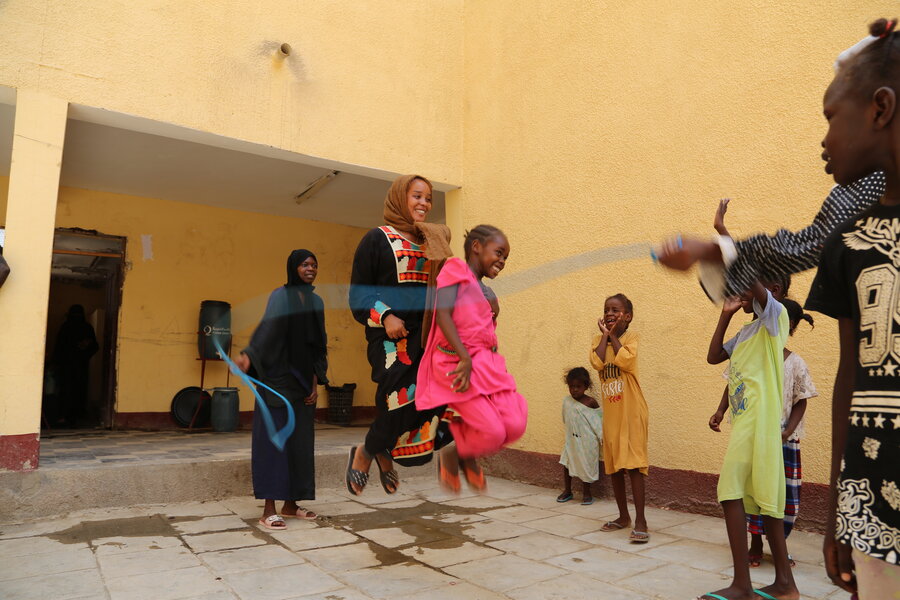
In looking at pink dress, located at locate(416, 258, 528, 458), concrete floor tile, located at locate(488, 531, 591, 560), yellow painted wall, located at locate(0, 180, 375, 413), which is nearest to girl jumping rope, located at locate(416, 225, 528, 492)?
pink dress, located at locate(416, 258, 528, 458)

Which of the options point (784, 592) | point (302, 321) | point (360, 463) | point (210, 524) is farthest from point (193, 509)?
Result: point (784, 592)

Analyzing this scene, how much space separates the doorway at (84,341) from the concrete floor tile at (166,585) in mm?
5715

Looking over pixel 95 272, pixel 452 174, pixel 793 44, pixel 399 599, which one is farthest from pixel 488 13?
pixel 95 272

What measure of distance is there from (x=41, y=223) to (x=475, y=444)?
12.7 feet

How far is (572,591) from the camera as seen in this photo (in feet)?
10.5

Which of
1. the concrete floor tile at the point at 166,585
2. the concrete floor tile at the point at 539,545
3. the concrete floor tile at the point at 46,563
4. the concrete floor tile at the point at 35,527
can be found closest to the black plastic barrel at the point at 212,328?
the concrete floor tile at the point at 35,527

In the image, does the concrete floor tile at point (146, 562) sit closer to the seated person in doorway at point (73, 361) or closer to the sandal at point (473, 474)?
the sandal at point (473, 474)

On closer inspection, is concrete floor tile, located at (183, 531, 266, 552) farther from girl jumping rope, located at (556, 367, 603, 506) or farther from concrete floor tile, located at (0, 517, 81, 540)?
girl jumping rope, located at (556, 367, 603, 506)

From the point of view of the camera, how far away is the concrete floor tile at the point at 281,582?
3.15 metres

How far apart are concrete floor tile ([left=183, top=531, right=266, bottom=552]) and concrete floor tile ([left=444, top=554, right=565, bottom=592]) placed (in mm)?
1431

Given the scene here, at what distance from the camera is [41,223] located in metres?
4.77

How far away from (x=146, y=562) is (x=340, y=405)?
243 inches

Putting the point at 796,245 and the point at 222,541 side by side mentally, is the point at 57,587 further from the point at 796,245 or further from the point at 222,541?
the point at 796,245

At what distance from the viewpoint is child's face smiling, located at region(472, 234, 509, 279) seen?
3100 mm
